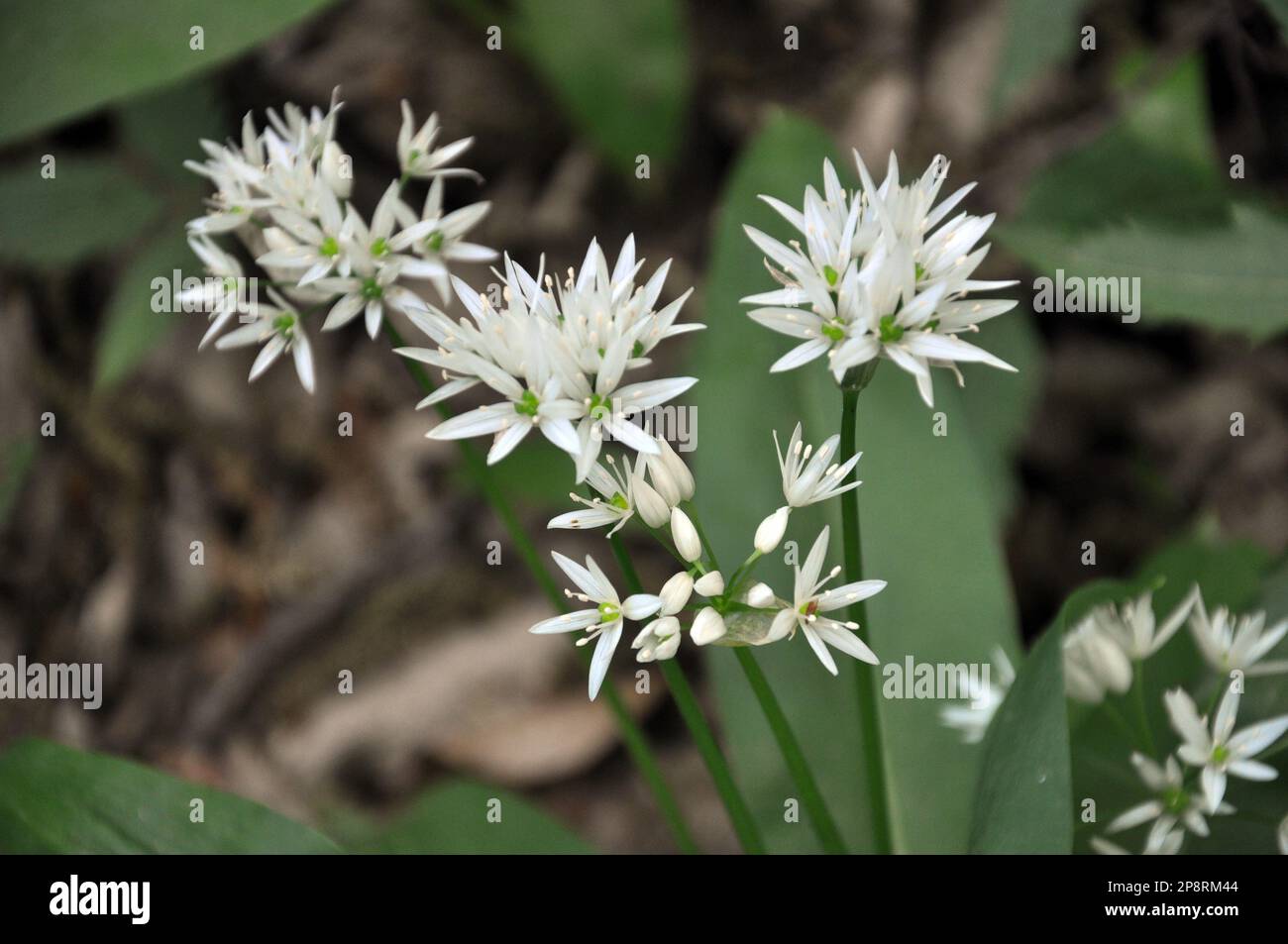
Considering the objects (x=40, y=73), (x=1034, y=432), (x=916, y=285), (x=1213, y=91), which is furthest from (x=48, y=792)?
(x=1213, y=91)

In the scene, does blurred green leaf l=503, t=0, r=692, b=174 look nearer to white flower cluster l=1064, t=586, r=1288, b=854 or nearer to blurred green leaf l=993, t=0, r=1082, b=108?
blurred green leaf l=993, t=0, r=1082, b=108

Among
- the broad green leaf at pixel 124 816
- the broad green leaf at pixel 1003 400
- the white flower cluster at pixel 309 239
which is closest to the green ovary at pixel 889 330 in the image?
the white flower cluster at pixel 309 239

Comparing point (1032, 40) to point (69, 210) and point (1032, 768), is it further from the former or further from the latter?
point (69, 210)

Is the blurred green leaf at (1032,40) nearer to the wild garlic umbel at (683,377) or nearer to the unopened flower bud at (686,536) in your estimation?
→ the wild garlic umbel at (683,377)

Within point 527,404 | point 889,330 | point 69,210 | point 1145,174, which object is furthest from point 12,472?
point 1145,174

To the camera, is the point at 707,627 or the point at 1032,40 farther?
the point at 1032,40

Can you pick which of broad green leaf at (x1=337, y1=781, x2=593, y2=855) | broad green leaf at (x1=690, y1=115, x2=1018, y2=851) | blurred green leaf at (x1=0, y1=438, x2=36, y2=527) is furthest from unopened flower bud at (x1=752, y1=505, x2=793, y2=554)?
blurred green leaf at (x1=0, y1=438, x2=36, y2=527)

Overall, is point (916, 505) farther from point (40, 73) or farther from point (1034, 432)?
point (40, 73)

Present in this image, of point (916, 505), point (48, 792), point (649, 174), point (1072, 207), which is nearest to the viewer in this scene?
point (48, 792)
